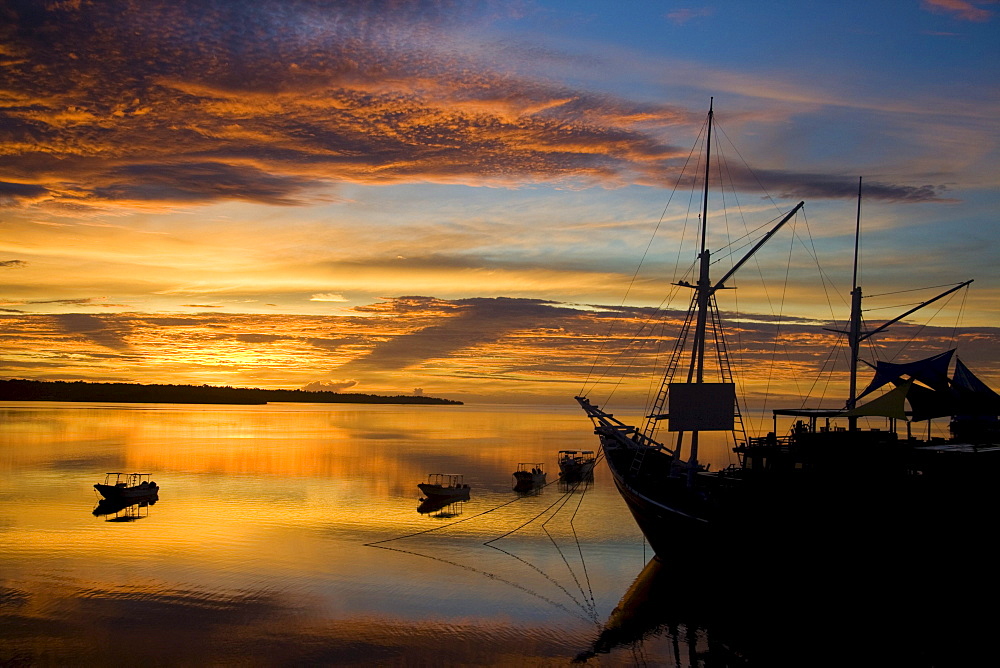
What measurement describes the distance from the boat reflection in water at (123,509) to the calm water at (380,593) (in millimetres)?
592

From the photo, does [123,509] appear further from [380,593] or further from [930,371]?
[930,371]

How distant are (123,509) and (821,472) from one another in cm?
5946

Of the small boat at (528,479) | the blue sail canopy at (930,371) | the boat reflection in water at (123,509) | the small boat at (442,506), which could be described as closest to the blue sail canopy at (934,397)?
the blue sail canopy at (930,371)

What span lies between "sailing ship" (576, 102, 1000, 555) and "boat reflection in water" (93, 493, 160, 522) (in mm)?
42453

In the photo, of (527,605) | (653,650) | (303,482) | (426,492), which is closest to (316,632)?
(527,605)

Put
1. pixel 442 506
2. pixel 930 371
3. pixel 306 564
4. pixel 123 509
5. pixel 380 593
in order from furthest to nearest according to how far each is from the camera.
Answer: pixel 442 506 < pixel 123 509 < pixel 930 371 < pixel 306 564 < pixel 380 593

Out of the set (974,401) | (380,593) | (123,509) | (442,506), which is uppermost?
(974,401)

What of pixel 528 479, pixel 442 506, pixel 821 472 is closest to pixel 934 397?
pixel 821 472

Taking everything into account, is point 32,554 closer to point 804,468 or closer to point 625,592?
point 625,592

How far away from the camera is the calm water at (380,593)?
32.8m

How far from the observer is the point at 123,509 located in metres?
68.4

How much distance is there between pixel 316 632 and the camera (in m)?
34.3

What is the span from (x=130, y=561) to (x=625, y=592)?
30.9 meters

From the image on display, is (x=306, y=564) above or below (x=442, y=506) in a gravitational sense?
below
